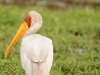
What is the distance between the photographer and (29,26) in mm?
5387

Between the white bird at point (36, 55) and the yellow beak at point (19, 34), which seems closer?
the white bird at point (36, 55)

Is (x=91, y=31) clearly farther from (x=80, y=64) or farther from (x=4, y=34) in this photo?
(x=80, y=64)

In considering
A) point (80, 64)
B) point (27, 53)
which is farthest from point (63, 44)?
point (27, 53)

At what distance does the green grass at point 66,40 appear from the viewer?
598 centimetres

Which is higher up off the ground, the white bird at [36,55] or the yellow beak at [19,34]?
the yellow beak at [19,34]

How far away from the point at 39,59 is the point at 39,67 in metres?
0.09

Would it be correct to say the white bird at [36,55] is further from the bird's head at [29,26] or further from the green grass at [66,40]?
the green grass at [66,40]

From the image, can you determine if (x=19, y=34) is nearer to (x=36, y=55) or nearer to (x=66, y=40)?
(x=36, y=55)

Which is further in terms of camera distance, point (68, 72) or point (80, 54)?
point (80, 54)

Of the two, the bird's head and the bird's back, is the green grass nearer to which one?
the bird's head

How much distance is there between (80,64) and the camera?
6.22 meters

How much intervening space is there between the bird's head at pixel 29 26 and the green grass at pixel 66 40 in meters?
0.52

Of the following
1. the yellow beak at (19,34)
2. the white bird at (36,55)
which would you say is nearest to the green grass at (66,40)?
the yellow beak at (19,34)

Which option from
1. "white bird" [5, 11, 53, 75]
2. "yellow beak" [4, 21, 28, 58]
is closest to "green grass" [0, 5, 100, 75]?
"yellow beak" [4, 21, 28, 58]
